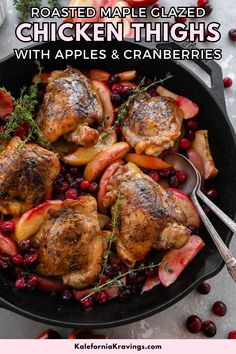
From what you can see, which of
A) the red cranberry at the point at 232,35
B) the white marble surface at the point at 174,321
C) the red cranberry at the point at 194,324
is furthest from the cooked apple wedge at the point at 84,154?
the red cranberry at the point at 232,35

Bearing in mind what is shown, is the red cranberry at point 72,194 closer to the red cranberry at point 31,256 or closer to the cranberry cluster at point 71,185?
the cranberry cluster at point 71,185

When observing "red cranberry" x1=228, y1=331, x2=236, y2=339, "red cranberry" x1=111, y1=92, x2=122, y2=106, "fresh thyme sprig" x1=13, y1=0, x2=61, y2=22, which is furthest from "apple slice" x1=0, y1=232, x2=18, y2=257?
"fresh thyme sprig" x1=13, y1=0, x2=61, y2=22

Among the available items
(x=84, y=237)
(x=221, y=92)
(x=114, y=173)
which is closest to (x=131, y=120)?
(x=114, y=173)

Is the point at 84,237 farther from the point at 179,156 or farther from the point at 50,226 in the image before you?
the point at 179,156

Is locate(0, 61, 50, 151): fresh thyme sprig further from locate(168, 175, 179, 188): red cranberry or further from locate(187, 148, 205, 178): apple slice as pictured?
locate(187, 148, 205, 178): apple slice

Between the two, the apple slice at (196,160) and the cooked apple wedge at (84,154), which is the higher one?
the cooked apple wedge at (84,154)

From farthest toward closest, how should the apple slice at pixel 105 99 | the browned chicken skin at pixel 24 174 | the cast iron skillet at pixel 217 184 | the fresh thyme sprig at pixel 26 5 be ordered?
the fresh thyme sprig at pixel 26 5 → the apple slice at pixel 105 99 → the browned chicken skin at pixel 24 174 → the cast iron skillet at pixel 217 184
